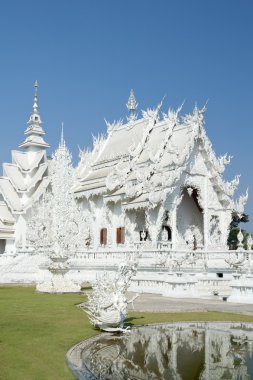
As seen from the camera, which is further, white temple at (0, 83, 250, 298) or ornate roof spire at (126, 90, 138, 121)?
ornate roof spire at (126, 90, 138, 121)

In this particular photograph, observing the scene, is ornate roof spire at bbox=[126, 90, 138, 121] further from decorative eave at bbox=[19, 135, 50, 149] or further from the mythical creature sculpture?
the mythical creature sculpture

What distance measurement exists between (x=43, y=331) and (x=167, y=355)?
2569mm

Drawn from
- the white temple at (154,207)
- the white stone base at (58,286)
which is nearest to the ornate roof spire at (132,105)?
the white temple at (154,207)

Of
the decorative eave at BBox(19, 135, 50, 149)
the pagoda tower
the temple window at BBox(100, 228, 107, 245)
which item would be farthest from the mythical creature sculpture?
the decorative eave at BBox(19, 135, 50, 149)

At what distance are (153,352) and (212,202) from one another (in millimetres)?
19888

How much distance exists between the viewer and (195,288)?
669 inches

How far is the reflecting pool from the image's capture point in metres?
5.73

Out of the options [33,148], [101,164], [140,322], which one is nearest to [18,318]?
[140,322]

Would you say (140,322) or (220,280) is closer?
(140,322)

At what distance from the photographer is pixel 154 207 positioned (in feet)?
75.9

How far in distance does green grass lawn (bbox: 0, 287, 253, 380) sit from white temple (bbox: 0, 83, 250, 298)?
18.5ft

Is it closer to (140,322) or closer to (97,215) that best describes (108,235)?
(97,215)

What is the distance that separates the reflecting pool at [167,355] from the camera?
18.8 feet

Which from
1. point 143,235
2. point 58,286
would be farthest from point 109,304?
point 143,235
